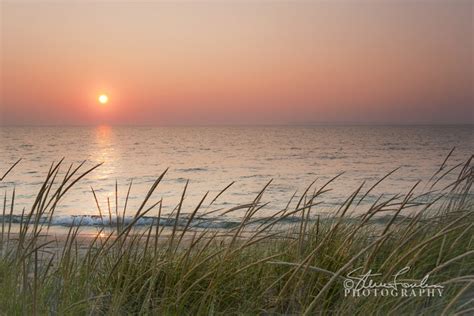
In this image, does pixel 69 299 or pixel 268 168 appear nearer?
pixel 69 299

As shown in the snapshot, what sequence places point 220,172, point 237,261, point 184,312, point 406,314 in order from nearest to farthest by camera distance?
1. point 406,314
2. point 184,312
3. point 237,261
4. point 220,172

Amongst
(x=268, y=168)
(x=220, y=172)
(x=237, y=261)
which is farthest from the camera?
(x=268, y=168)

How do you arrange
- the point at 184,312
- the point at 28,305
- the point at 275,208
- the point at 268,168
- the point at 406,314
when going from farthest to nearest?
the point at 268,168 < the point at 275,208 < the point at 184,312 < the point at 406,314 < the point at 28,305

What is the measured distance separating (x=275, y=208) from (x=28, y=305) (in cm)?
1521

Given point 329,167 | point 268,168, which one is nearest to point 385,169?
point 329,167

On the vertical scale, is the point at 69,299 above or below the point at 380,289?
below

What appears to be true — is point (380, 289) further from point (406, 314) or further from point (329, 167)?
point (329, 167)

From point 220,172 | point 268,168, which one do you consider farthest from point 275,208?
point 268,168

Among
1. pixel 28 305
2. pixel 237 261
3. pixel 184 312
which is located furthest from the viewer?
pixel 237 261

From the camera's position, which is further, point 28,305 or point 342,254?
point 342,254

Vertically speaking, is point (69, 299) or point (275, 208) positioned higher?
point (69, 299)

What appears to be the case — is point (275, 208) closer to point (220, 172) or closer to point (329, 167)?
point (220, 172)

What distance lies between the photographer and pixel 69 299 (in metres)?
2.62

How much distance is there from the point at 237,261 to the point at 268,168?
109 ft
